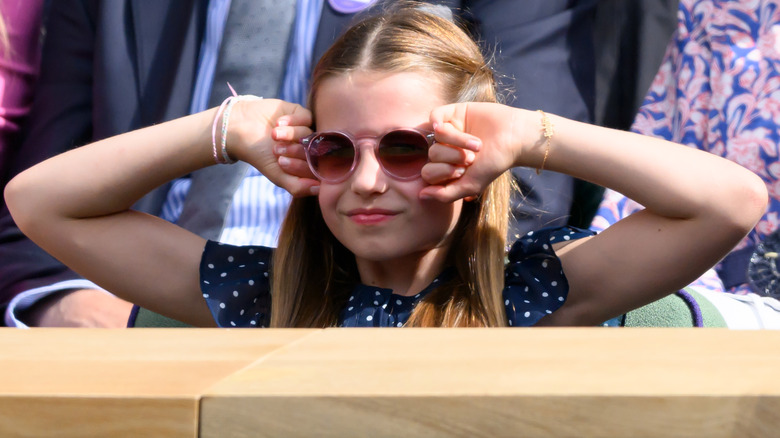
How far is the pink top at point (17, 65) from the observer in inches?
80.8

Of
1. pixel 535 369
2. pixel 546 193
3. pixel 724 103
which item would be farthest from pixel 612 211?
pixel 535 369

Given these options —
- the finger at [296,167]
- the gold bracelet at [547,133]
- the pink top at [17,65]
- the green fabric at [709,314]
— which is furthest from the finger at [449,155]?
the pink top at [17,65]

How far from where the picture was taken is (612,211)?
183 centimetres

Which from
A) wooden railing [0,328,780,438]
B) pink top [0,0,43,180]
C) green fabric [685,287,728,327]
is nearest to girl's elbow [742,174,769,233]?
green fabric [685,287,728,327]

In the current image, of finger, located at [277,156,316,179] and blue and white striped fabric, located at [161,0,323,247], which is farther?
blue and white striped fabric, located at [161,0,323,247]

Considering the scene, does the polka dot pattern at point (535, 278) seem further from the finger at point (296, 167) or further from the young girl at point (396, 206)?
the finger at point (296, 167)

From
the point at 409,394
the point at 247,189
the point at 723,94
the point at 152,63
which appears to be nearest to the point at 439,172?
the point at 247,189

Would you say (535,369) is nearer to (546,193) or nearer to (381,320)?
(381,320)

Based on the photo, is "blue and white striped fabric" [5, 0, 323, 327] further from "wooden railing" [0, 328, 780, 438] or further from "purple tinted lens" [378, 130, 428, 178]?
"wooden railing" [0, 328, 780, 438]

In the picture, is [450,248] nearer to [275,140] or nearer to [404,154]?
[404,154]

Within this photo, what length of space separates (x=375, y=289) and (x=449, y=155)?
29cm

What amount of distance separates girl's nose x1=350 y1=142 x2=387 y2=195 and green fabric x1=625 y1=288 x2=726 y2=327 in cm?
48

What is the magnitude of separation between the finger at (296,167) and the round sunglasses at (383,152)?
0.20ft

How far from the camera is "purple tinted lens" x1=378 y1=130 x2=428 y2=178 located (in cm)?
123
